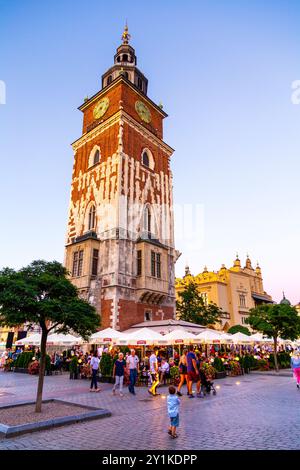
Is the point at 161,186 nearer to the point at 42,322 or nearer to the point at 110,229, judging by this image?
the point at 110,229

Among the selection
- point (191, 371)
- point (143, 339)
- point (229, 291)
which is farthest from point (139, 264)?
point (229, 291)

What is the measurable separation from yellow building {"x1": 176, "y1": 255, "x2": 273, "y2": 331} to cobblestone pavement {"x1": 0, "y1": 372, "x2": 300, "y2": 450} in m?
35.4

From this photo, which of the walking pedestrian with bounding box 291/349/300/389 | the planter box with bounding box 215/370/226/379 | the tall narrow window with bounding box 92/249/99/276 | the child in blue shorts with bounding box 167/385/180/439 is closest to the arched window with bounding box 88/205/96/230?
the tall narrow window with bounding box 92/249/99/276

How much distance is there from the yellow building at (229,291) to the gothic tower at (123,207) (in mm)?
17074

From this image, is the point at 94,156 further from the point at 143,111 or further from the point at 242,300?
the point at 242,300

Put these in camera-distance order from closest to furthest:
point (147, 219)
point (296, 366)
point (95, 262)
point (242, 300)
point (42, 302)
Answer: point (42, 302) < point (296, 366) < point (95, 262) < point (147, 219) < point (242, 300)

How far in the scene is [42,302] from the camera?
392 inches

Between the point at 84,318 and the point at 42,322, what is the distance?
1.34 m

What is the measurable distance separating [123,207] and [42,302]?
793 inches

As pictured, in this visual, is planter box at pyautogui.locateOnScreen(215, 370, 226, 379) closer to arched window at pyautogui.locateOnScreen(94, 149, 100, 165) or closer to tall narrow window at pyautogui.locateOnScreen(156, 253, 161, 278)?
tall narrow window at pyautogui.locateOnScreen(156, 253, 161, 278)

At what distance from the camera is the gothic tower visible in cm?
2769

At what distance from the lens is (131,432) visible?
755cm

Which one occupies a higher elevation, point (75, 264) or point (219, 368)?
point (75, 264)

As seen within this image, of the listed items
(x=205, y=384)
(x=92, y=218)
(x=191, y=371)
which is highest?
(x=92, y=218)
